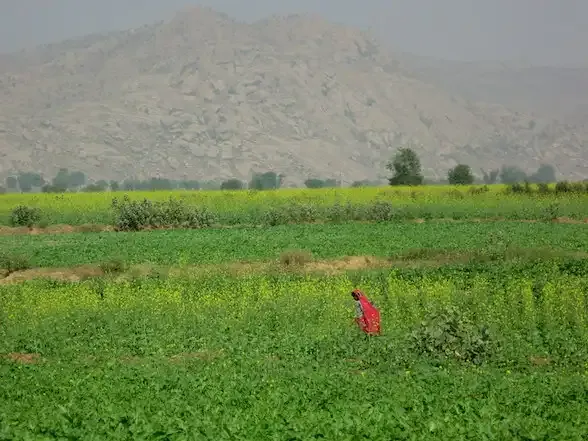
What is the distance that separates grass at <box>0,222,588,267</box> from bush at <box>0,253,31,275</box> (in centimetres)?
55

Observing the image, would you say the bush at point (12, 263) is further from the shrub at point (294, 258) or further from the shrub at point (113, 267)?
the shrub at point (294, 258)

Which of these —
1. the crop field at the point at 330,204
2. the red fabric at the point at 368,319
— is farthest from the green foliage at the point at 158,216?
the red fabric at the point at 368,319

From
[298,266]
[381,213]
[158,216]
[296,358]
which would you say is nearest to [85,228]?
[158,216]

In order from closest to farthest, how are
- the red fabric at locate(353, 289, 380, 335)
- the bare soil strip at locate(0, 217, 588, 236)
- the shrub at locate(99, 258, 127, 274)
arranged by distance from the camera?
the red fabric at locate(353, 289, 380, 335) < the shrub at locate(99, 258, 127, 274) < the bare soil strip at locate(0, 217, 588, 236)

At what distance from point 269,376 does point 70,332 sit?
21.7 feet

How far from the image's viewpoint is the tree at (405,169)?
9894 cm

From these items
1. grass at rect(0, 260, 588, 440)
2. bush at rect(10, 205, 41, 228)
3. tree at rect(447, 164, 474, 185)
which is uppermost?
tree at rect(447, 164, 474, 185)

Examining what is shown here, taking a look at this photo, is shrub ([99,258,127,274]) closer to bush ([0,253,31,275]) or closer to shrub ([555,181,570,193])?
bush ([0,253,31,275])

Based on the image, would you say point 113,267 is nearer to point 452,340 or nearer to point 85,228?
point 452,340

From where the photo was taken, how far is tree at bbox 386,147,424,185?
98938 mm

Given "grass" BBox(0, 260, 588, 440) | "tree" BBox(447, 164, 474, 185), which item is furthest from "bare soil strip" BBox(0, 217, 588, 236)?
"tree" BBox(447, 164, 474, 185)

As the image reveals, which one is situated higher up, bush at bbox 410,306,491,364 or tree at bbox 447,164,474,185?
tree at bbox 447,164,474,185

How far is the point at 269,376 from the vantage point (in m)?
14.9

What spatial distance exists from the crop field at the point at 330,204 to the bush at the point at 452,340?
36.3 meters
